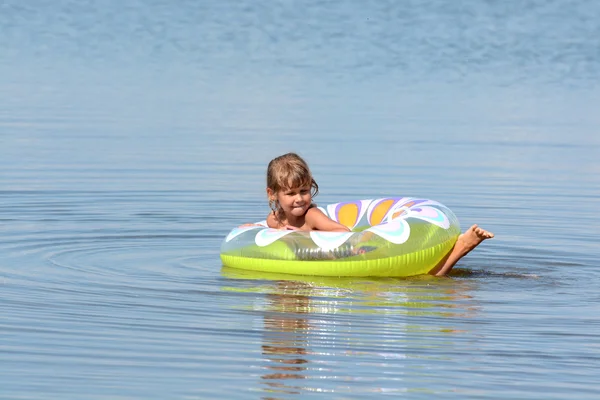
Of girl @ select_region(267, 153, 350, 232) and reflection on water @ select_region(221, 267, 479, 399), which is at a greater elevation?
girl @ select_region(267, 153, 350, 232)

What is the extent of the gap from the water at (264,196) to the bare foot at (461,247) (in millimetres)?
107

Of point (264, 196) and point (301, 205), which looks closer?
point (301, 205)

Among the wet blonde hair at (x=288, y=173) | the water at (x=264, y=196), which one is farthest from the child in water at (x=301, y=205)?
the water at (x=264, y=196)

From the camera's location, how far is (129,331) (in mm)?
7543

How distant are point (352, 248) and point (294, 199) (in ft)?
1.85

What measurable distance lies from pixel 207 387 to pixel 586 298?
3236mm

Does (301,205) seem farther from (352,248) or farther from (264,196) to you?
(264,196)

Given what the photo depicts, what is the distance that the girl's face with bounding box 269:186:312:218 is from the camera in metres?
9.70

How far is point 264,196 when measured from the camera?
13.2 meters

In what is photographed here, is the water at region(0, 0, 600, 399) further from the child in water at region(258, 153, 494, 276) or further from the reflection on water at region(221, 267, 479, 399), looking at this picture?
the child in water at region(258, 153, 494, 276)

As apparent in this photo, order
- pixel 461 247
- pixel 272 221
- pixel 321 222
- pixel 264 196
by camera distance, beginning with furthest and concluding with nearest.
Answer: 1. pixel 264 196
2. pixel 272 221
3. pixel 321 222
4. pixel 461 247

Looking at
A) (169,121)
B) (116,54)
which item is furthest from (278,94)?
(116,54)

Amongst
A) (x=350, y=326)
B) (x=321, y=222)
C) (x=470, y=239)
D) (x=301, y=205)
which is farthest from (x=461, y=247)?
(x=350, y=326)

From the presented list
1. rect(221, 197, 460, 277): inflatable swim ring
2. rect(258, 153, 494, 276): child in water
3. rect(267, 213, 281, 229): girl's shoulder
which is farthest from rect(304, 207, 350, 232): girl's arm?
rect(267, 213, 281, 229): girl's shoulder
